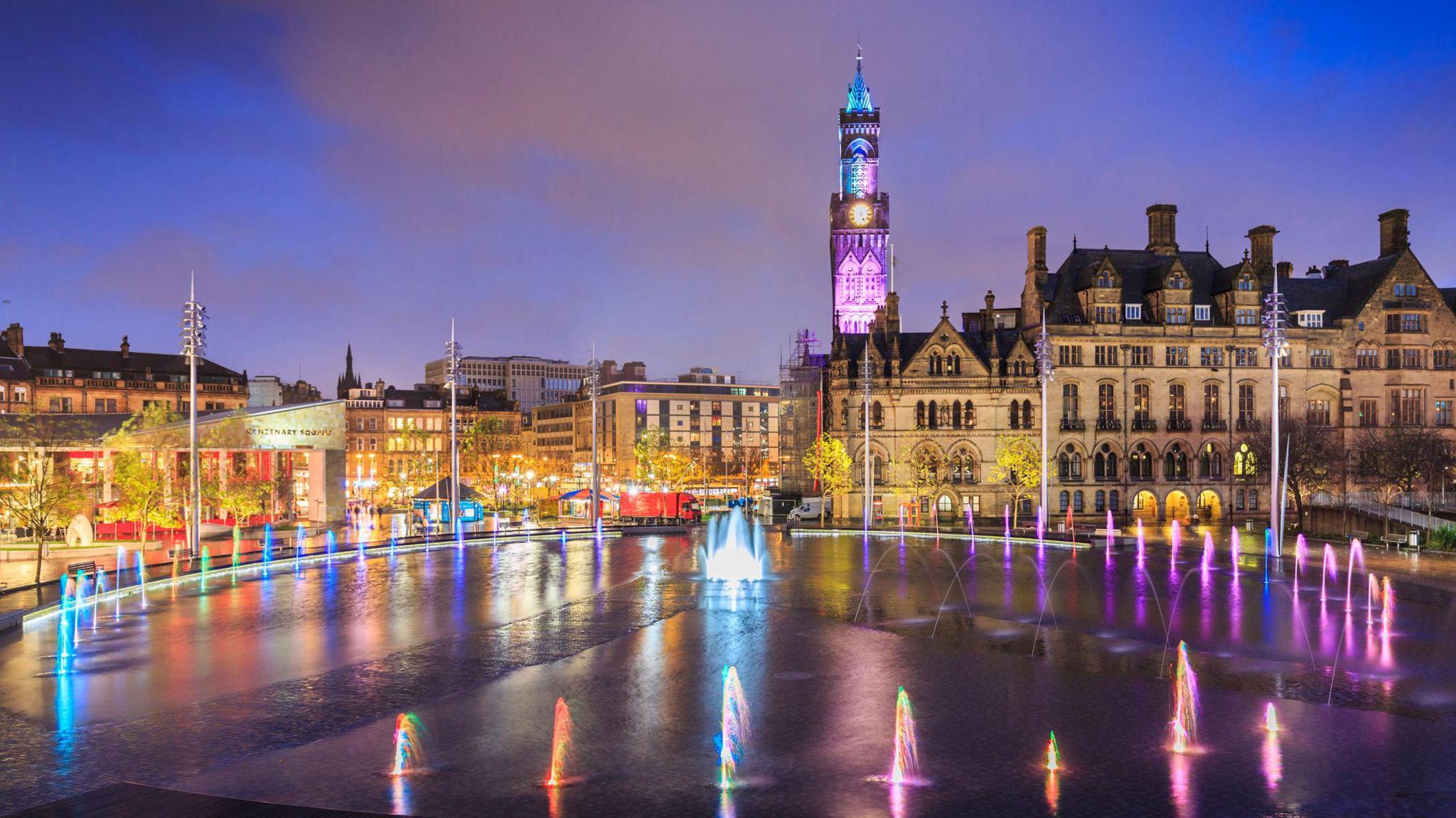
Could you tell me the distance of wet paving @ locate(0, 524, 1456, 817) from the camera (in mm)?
13969

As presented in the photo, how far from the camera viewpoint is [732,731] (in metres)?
16.9

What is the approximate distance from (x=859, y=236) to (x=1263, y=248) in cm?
4576

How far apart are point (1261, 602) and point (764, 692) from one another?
19.6 metres

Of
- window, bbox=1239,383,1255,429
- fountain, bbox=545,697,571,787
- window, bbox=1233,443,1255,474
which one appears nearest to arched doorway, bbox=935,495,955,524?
window, bbox=1233,443,1255,474

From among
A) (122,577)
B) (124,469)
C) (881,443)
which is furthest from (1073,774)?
(881,443)

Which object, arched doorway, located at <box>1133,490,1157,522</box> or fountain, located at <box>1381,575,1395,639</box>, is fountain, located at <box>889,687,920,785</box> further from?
arched doorway, located at <box>1133,490,1157,522</box>

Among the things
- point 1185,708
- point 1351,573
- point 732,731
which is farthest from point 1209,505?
point 732,731

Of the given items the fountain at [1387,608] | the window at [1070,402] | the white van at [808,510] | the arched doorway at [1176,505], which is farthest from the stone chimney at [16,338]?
the fountain at [1387,608]

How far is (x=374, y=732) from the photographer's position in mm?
16531

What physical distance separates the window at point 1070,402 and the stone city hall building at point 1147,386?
0.12 m

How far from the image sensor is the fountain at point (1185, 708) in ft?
52.9

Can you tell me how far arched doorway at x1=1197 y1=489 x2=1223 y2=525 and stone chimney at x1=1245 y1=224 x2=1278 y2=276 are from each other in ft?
59.7

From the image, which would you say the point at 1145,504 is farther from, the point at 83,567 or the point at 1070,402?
the point at 83,567

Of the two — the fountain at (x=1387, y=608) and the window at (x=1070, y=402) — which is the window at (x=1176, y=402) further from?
the fountain at (x=1387, y=608)
